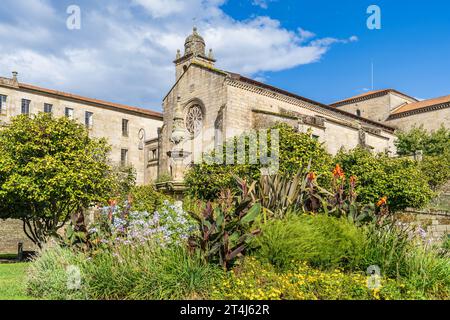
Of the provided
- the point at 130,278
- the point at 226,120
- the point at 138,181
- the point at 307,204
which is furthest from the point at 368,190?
the point at 138,181

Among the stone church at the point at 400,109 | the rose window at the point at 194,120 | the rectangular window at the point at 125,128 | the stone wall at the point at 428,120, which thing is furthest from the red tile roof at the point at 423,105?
the rectangular window at the point at 125,128

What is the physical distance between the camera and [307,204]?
929 centimetres

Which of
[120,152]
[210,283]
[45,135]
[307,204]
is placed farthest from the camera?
[120,152]

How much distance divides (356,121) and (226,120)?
17102 mm

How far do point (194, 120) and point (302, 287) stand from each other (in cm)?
3166

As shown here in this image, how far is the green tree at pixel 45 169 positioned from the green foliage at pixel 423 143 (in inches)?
1369

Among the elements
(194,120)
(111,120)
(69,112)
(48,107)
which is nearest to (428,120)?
(194,120)

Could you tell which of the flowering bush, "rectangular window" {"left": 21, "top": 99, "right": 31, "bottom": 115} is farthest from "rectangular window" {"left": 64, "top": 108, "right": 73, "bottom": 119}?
the flowering bush

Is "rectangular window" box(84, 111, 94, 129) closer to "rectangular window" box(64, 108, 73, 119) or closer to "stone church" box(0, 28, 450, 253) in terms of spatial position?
"stone church" box(0, 28, 450, 253)

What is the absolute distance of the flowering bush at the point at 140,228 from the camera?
7582mm

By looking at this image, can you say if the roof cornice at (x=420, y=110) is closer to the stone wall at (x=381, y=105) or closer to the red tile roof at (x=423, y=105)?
the red tile roof at (x=423, y=105)

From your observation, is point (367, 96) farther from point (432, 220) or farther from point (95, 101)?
point (432, 220)

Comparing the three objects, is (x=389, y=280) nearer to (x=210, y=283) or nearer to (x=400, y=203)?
(x=210, y=283)

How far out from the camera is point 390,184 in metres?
23.9
